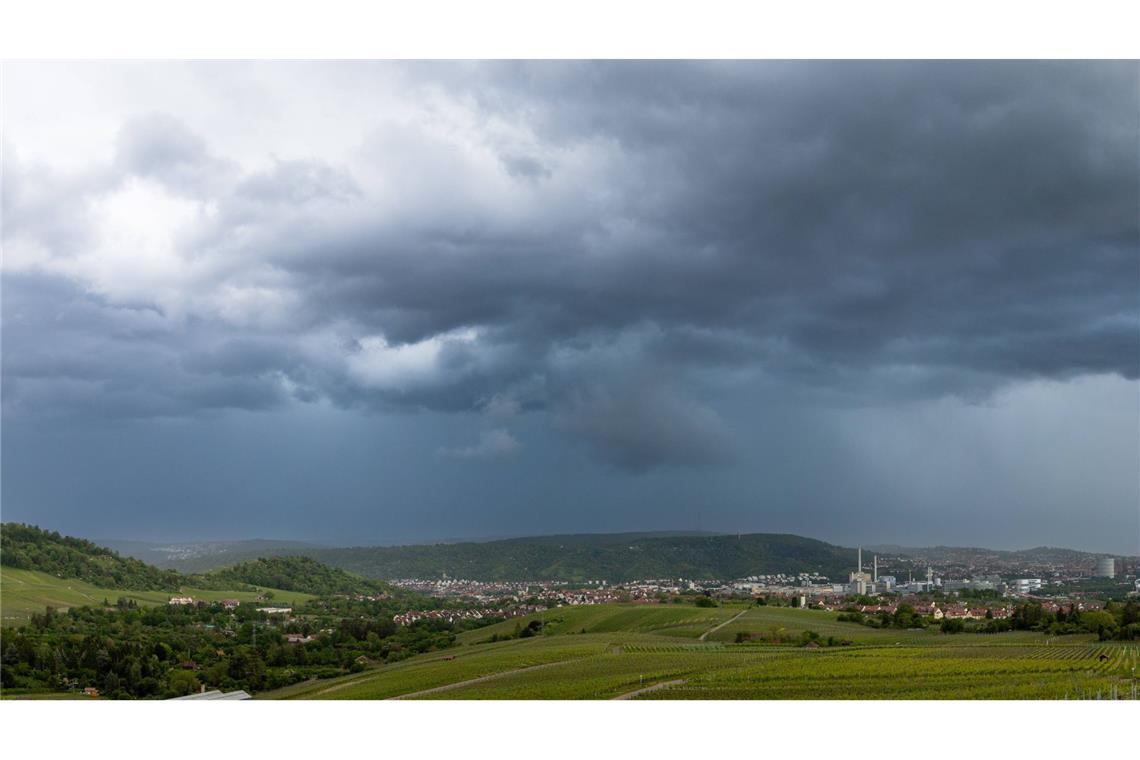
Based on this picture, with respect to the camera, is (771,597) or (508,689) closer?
(508,689)

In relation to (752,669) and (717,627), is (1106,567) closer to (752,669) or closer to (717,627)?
(717,627)

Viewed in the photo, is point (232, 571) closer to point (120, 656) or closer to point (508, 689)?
point (120, 656)

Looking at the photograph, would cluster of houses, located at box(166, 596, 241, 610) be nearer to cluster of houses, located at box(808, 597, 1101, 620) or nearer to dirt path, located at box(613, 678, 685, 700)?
cluster of houses, located at box(808, 597, 1101, 620)

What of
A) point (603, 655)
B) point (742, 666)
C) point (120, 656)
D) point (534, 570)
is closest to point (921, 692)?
point (742, 666)

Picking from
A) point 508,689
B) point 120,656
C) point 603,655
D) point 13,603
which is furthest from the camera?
point 13,603

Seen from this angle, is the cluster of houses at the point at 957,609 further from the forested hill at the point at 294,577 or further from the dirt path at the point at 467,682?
the forested hill at the point at 294,577

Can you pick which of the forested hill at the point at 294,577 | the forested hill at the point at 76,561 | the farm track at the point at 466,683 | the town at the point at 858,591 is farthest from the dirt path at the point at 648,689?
the forested hill at the point at 76,561

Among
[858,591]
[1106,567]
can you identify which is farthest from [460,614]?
[1106,567]

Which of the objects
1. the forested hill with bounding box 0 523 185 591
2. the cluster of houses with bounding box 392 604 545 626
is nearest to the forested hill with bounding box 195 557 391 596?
the forested hill with bounding box 0 523 185 591
